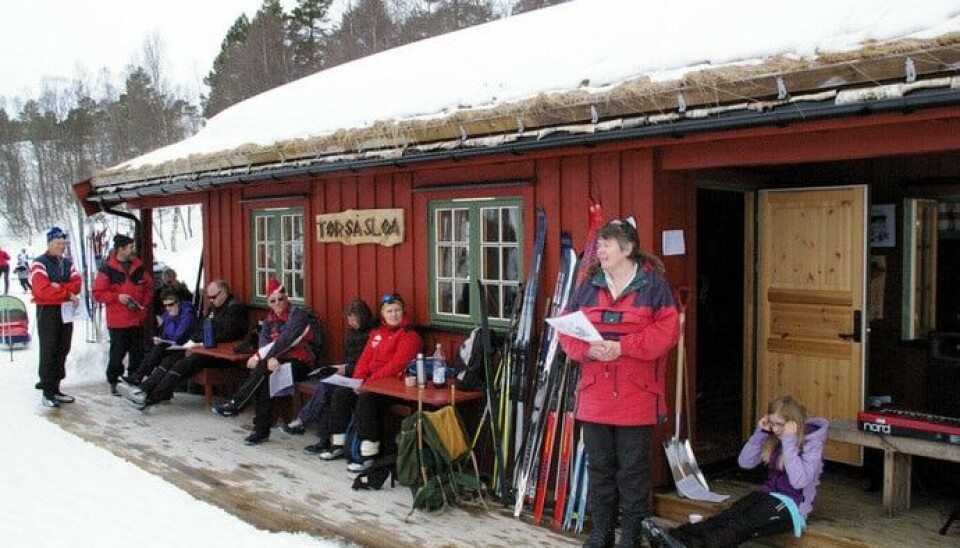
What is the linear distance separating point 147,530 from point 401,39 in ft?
91.5

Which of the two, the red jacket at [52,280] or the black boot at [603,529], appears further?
the red jacket at [52,280]

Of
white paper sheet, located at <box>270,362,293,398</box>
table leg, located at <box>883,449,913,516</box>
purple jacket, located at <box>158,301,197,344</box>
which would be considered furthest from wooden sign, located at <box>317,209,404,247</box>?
table leg, located at <box>883,449,913,516</box>

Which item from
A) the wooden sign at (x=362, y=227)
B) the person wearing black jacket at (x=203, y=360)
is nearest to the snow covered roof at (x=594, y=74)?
the wooden sign at (x=362, y=227)

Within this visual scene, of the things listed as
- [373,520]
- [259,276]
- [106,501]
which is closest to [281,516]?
[373,520]

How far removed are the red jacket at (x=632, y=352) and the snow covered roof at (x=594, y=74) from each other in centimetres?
94

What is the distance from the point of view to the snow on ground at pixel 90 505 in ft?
16.1

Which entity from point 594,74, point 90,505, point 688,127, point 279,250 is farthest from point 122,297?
point 688,127

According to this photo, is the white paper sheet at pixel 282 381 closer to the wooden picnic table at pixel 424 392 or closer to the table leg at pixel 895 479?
the wooden picnic table at pixel 424 392

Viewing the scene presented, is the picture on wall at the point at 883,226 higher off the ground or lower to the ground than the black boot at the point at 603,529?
higher

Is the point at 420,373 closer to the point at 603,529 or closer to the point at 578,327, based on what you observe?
the point at 603,529

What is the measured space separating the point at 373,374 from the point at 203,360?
272 cm

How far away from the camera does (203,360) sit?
27.7 ft

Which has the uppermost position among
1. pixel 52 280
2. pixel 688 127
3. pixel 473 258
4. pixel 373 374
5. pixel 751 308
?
pixel 688 127

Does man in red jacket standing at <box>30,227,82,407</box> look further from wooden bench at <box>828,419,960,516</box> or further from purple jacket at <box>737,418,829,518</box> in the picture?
wooden bench at <box>828,419,960,516</box>
